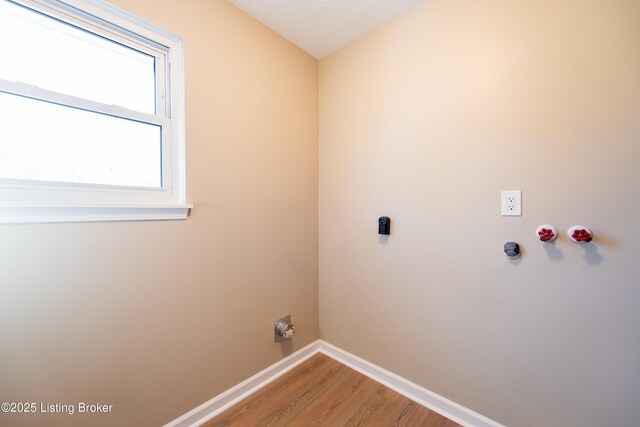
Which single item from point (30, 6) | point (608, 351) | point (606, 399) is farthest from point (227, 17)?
point (606, 399)

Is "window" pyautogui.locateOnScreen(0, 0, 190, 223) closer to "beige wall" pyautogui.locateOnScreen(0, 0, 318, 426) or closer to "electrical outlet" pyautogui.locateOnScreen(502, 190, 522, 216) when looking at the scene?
"beige wall" pyautogui.locateOnScreen(0, 0, 318, 426)

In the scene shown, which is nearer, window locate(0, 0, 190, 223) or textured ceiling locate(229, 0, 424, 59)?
window locate(0, 0, 190, 223)

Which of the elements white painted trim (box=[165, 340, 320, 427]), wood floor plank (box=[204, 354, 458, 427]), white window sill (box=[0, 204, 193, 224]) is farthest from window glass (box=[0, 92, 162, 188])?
wood floor plank (box=[204, 354, 458, 427])

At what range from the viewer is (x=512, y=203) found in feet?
3.77

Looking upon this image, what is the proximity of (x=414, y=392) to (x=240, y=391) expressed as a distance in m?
1.04

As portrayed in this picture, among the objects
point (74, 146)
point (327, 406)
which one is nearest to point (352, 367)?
point (327, 406)

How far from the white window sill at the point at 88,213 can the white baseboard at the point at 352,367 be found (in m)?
1.03

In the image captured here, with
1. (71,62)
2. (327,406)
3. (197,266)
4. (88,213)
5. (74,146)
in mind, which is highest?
(71,62)

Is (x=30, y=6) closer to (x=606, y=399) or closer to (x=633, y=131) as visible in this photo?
Answer: (x=633, y=131)

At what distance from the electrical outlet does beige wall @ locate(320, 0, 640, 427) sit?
31 mm

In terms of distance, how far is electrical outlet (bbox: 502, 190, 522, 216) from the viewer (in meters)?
1.13

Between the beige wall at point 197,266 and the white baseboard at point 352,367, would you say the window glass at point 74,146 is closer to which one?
the beige wall at point 197,266

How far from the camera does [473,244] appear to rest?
1269 millimetres

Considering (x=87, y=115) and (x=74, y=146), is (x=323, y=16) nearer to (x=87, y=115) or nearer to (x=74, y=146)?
(x=87, y=115)
